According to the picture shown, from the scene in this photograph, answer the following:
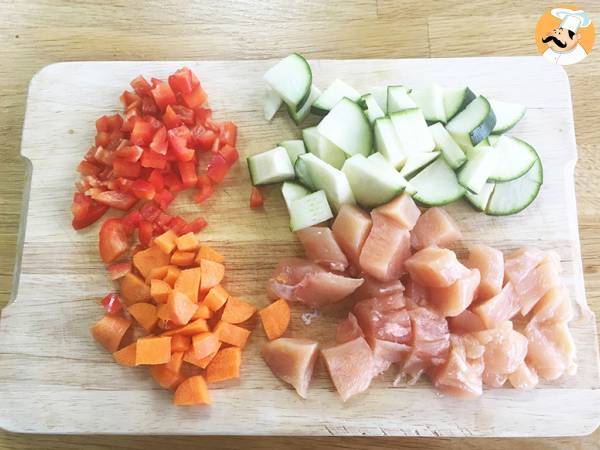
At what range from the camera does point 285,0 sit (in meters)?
3.38

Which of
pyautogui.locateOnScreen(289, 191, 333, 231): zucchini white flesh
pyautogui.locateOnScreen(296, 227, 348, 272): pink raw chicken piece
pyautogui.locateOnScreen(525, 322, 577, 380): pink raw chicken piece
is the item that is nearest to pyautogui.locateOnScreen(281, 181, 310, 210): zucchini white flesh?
pyautogui.locateOnScreen(289, 191, 333, 231): zucchini white flesh

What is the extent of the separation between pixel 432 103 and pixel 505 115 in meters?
0.38

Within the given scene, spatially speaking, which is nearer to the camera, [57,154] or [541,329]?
[541,329]

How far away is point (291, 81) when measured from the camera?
115 inches

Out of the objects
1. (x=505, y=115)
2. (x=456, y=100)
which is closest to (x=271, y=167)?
(x=456, y=100)

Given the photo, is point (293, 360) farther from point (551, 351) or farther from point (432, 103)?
point (432, 103)

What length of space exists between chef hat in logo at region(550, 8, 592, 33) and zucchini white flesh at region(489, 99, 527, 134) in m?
0.82

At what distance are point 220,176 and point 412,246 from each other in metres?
0.99

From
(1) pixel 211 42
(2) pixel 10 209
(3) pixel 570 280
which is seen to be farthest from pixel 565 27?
(2) pixel 10 209

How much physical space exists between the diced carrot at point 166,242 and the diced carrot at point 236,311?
0.36 metres

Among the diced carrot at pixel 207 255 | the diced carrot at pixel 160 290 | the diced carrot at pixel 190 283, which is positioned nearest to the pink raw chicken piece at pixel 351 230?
the diced carrot at pixel 207 255

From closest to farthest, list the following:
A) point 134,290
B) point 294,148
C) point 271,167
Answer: point 134,290 < point 271,167 < point 294,148

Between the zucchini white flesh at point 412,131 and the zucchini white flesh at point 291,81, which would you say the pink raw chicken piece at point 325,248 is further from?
the zucchini white flesh at point 291,81

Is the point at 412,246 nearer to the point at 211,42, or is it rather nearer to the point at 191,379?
the point at 191,379
